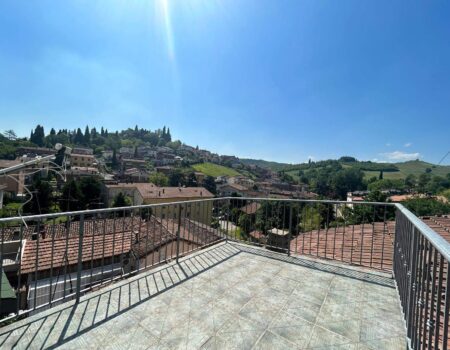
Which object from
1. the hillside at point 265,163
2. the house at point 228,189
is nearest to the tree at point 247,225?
the house at point 228,189

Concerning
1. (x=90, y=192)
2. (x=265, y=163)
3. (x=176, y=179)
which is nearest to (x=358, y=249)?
(x=90, y=192)

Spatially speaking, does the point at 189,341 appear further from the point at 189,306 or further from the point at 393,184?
the point at 393,184

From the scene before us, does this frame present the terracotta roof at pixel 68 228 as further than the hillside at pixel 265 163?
No

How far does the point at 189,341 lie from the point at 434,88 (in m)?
20.0

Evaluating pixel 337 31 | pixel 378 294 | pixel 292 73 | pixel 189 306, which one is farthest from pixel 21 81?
pixel 378 294

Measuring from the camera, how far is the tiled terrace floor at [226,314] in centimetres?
189

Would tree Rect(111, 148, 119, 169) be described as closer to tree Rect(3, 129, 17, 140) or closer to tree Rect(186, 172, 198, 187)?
tree Rect(3, 129, 17, 140)

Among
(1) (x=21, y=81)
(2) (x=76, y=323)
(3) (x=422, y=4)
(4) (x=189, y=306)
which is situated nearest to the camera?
(2) (x=76, y=323)

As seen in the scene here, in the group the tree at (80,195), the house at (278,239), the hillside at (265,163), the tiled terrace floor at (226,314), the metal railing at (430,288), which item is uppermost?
the hillside at (265,163)

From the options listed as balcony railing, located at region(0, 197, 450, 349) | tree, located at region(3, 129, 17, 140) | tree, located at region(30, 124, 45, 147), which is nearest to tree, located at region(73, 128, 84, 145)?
tree, located at region(30, 124, 45, 147)

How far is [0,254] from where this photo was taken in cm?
186

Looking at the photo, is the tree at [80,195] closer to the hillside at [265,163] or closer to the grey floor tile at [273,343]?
the grey floor tile at [273,343]

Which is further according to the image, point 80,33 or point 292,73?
point 292,73

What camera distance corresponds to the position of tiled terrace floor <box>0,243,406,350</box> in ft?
6.21
